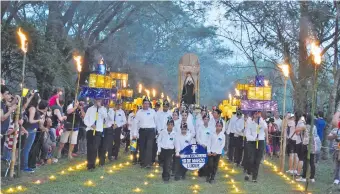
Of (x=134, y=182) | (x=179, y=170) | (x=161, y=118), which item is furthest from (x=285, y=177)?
(x=134, y=182)

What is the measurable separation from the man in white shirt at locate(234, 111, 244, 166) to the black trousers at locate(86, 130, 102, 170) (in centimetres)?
449

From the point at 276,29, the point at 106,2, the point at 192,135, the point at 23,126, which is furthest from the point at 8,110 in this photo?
the point at 106,2

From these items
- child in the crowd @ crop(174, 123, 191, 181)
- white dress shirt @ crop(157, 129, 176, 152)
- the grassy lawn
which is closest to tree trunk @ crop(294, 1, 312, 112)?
the grassy lawn

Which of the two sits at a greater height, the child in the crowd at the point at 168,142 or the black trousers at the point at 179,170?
the child in the crowd at the point at 168,142

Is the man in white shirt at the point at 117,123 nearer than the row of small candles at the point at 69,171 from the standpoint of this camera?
No

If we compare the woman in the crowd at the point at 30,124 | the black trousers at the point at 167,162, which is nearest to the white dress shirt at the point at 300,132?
the black trousers at the point at 167,162

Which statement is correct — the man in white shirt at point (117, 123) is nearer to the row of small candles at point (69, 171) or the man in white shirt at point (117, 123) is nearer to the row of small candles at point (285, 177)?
the row of small candles at point (69, 171)

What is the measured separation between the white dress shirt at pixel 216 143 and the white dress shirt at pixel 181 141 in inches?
20.1

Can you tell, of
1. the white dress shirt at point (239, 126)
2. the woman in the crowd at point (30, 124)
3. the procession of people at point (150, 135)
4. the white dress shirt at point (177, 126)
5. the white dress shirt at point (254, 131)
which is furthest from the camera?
the white dress shirt at point (239, 126)

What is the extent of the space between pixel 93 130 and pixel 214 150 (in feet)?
9.95

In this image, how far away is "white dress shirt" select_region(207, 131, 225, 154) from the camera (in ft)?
38.2

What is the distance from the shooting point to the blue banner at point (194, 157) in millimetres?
11578

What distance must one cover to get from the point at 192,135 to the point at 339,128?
11.1ft

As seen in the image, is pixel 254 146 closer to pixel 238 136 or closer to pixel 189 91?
pixel 238 136
